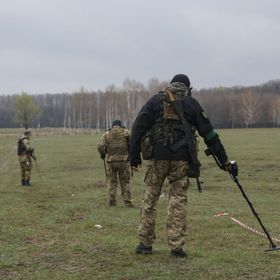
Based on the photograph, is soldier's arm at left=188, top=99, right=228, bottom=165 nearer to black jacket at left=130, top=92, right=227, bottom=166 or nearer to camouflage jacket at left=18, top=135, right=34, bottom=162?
black jacket at left=130, top=92, right=227, bottom=166

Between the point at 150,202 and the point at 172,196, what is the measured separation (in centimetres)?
34

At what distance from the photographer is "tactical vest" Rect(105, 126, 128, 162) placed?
14656 millimetres

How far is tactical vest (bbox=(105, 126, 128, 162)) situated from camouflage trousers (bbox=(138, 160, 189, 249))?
6.93m

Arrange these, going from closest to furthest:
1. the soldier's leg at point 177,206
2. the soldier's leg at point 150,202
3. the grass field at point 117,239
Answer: the grass field at point 117,239, the soldier's leg at point 177,206, the soldier's leg at point 150,202

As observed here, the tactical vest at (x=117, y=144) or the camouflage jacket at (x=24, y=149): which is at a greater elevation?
the tactical vest at (x=117, y=144)

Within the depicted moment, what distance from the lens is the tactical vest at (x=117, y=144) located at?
1466cm

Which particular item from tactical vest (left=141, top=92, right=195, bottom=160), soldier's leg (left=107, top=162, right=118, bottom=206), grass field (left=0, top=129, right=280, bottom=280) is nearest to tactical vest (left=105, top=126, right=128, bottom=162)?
soldier's leg (left=107, top=162, right=118, bottom=206)

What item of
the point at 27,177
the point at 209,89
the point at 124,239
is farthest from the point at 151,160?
the point at 209,89

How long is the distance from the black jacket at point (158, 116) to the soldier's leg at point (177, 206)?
174 mm

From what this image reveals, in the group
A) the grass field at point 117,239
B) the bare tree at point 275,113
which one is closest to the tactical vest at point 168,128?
the grass field at point 117,239

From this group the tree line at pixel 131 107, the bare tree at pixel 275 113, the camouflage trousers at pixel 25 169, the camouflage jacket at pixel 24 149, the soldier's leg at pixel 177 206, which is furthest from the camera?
the bare tree at pixel 275 113

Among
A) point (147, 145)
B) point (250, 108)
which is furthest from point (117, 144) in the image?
point (250, 108)

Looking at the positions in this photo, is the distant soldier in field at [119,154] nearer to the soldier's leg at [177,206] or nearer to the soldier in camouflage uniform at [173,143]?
the soldier in camouflage uniform at [173,143]

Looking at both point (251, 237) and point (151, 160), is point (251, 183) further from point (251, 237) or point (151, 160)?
point (151, 160)
